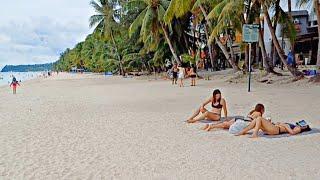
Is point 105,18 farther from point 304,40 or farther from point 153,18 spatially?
point 304,40

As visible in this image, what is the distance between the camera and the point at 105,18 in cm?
4444

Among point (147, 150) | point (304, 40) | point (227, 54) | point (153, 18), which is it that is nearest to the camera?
point (147, 150)

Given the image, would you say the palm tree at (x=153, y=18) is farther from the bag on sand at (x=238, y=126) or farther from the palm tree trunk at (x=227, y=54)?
the bag on sand at (x=238, y=126)

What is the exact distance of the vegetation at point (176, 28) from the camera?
→ 61.7 ft

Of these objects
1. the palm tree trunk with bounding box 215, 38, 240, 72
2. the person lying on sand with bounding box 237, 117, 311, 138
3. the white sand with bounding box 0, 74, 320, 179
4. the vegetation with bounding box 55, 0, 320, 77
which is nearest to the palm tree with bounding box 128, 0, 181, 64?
the vegetation with bounding box 55, 0, 320, 77

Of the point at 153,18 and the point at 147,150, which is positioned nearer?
the point at 147,150

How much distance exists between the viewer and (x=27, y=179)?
475 centimetres

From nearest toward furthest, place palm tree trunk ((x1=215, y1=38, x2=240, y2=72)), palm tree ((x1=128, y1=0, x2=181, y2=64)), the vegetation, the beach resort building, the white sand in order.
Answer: the white sand → the vegetation → palm tree trunk ((x1=215, y1=38, x2=240, y2=72)) → palm tree ((x1=128, y1=0, x2=181, y2=64)) → the beach resort building

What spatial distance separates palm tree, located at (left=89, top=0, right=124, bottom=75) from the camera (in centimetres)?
4306

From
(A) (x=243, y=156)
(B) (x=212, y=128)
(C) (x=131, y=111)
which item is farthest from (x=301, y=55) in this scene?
(A) (x=243, y=156)

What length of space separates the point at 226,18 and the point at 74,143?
1285 cm

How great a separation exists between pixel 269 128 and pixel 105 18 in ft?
128

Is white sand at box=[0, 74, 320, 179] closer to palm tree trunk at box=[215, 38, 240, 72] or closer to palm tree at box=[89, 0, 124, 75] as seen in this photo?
palm tree trunk at box=[215, 38, 240, 72]

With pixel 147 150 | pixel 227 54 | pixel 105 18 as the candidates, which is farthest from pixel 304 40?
pixel 147 150
